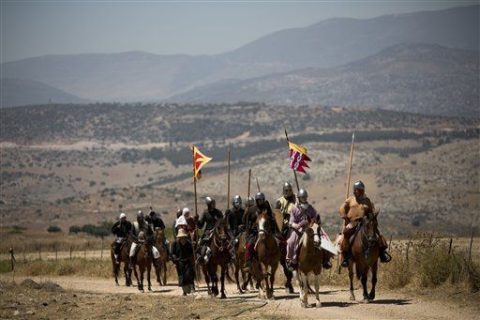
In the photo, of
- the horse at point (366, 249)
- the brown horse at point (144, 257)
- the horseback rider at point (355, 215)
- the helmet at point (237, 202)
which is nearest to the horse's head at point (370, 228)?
the horse at point (366, 249)

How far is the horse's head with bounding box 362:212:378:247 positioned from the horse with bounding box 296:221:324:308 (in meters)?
1.10

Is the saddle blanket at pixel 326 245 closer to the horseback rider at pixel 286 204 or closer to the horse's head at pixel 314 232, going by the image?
the horse's head at pixel 314 232

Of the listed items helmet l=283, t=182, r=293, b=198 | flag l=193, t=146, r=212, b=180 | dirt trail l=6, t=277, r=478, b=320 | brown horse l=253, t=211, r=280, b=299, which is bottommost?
dirt trail l=6, t=277, r=478, b=320

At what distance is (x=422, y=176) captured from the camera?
11400 cm

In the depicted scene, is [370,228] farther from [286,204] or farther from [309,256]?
[286,204]

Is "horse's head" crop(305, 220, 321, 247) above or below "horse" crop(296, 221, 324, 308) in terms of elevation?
above

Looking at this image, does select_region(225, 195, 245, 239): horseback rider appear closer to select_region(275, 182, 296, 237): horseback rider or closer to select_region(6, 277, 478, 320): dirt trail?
select_region(275, 182, 296, 237): horseback rider

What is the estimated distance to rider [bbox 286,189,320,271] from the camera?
1970 centimetres

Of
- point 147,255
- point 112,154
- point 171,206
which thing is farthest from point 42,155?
point 147,255

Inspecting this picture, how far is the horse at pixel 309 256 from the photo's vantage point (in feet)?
64.1

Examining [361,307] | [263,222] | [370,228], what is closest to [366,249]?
[370,228]

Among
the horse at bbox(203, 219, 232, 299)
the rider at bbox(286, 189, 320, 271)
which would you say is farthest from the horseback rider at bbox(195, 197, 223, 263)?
the rider at bbox(286, 189, 320, 271)

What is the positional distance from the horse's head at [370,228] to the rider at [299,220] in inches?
42.1

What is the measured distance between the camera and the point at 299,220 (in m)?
19.9
